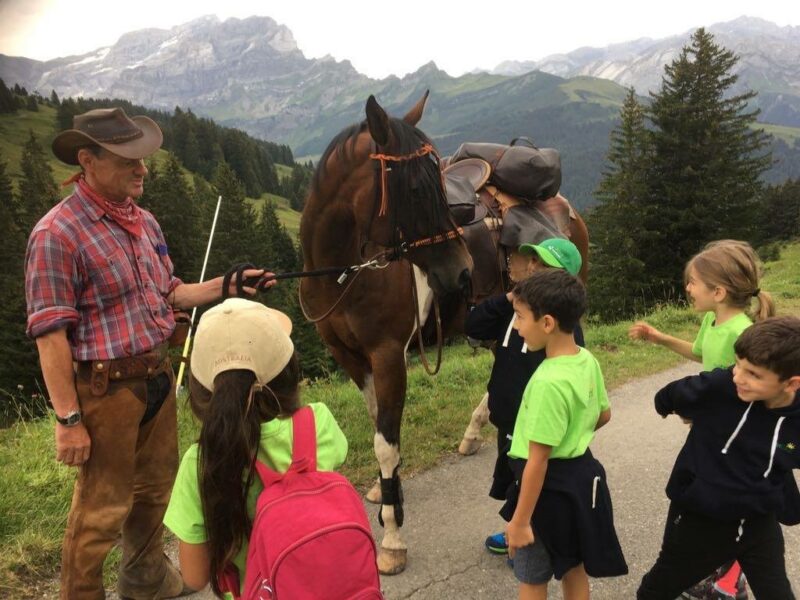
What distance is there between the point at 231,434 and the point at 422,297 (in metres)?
2.20

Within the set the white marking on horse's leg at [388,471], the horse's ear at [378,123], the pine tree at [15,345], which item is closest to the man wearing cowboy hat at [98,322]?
the horse's ear at [378,123]

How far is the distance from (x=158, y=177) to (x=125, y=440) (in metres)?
57.3

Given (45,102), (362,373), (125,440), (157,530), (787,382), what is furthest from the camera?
(45,102)

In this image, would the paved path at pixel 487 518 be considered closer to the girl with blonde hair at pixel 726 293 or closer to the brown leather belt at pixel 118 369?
the brown leather belt at pixel 118 369

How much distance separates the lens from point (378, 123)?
309cm

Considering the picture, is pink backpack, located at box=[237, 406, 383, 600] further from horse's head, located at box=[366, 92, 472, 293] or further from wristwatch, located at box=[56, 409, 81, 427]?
horse's head, located at box=[366, 92, 472, 293]

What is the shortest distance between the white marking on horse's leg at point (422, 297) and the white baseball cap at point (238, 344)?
190 centimetres

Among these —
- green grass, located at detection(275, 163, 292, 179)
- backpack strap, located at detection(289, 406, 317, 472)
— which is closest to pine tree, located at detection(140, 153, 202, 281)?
backpack strap, located at detection(289, 406, 317, 472)

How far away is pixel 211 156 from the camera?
87.4 meters

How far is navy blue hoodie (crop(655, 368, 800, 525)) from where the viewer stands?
2.04 metres

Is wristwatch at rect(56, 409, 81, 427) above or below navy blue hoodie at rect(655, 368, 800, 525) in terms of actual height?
below

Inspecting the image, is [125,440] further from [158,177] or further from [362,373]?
[158,177]

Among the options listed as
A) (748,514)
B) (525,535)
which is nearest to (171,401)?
(525,535)

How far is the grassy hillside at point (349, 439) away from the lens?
315 cm
